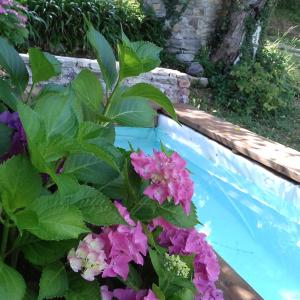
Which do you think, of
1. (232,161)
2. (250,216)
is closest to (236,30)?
(232,161)

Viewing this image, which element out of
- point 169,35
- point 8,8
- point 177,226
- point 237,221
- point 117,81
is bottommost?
point 237,221

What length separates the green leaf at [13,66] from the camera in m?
0.89

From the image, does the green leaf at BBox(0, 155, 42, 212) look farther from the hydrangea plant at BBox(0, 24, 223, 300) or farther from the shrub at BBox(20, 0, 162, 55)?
the shrub at BBox(20, 0, 162, 55)

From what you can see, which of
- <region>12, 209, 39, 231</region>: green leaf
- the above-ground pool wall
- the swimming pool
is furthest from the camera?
the above-ground pool wall

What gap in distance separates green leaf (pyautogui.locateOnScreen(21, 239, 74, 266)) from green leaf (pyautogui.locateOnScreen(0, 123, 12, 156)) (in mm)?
146

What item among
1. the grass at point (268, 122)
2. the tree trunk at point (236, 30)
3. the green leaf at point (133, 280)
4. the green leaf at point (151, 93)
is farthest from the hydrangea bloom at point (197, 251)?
the tree trunk at point (236, 30)

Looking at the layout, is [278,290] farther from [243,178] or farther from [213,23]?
[213,23]

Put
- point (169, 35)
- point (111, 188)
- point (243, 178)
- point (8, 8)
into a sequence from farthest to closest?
point (169, 35), point (8, 8), point (243, 178), point (111, 188)

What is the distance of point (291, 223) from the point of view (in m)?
4.04

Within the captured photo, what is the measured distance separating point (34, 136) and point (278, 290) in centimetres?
307

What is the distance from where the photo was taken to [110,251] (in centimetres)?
76

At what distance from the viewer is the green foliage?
650mm

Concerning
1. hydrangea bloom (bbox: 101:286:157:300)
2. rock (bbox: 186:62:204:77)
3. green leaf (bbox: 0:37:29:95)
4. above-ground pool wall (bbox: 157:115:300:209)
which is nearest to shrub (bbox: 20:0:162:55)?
rock (bbox: 186:62:204:77)

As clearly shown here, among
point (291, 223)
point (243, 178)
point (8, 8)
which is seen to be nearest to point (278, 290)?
point (291, 223)
